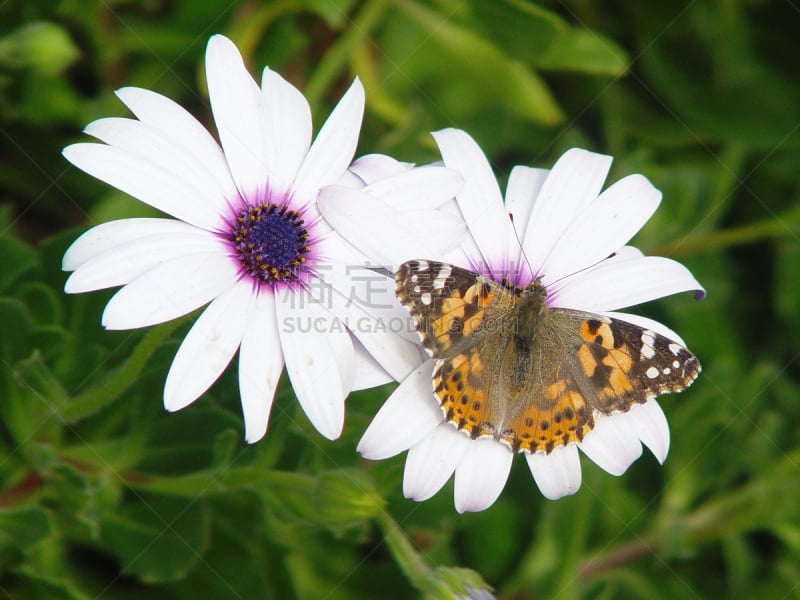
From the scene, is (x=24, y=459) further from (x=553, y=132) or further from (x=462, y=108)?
(x=553, y=132)

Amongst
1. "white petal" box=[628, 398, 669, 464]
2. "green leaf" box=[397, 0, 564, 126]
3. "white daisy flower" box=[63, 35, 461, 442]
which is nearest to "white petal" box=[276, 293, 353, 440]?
"white daisy flower" box=[63, 35, 461, 442]

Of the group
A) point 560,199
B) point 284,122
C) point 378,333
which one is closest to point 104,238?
point 284,122

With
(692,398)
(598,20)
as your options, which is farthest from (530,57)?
(692,398)

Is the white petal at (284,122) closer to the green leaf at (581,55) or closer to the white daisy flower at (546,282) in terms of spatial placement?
the white daisy flower at (546,282)

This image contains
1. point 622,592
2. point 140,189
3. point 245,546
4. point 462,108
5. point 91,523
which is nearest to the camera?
point 140,189

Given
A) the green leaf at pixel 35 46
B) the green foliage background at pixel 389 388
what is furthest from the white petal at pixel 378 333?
the green leaf at pixel 35 46

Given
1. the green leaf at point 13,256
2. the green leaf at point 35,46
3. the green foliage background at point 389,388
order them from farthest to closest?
the green leaf at point 35,46, the green leaf at point 13,256, the green foliage background at point 389,388

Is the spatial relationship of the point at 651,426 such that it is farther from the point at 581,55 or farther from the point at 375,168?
the point at 581,55
